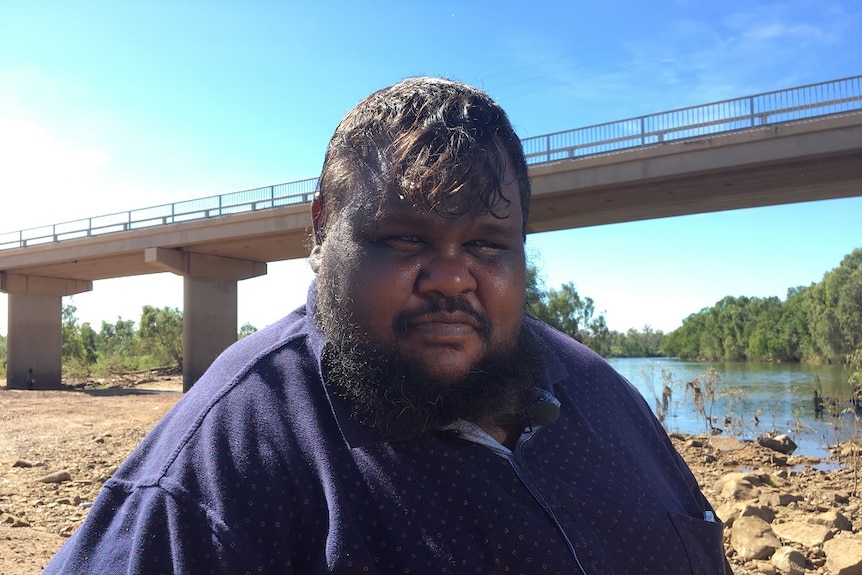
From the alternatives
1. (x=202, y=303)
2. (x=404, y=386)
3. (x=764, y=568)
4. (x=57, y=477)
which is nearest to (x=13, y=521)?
(x=57, y=477)

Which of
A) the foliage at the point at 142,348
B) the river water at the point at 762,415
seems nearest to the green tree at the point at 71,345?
the foliage at the point at 142,348

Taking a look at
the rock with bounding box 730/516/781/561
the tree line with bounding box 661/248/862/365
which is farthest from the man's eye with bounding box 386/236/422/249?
the tree line with bounding box 661/248/862/365

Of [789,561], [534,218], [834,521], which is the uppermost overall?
[534,218]

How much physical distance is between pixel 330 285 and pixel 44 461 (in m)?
9.16

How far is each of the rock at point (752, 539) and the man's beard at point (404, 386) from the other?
418 centimetres

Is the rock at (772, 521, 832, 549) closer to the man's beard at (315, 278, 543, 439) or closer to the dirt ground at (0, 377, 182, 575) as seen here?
the man's beard at (315, 278, 543, 439)

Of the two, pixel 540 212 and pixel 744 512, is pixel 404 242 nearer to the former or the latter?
pixel 744 512

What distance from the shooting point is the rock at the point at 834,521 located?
5.66 m

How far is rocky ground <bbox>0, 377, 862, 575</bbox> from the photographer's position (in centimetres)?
468

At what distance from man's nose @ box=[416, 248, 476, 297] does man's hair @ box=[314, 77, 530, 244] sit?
10 centimetres

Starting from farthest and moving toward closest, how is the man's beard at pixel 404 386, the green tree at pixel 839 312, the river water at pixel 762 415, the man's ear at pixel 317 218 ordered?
the green tree at pixel 839 312
the river water at pixel 762 415
the man's ear at pixel 317 218
the man's beard at pixel 404 386

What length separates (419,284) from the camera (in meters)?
1.47

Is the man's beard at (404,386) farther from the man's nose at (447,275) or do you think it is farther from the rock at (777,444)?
the rock at (777,444)

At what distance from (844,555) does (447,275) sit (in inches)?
179
